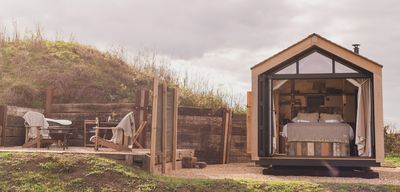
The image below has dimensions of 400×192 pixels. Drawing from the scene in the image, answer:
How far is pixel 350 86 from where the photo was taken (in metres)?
12.5

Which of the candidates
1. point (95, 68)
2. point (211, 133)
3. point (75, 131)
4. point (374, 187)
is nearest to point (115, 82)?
point (95, 68)

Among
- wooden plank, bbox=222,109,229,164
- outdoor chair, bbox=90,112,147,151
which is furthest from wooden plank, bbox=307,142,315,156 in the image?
outdoor chair, bbox=90,112,147,151

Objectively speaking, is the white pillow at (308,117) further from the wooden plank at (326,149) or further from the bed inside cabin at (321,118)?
the wooden plank at (326,149)

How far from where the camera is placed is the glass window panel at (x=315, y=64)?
1005cm

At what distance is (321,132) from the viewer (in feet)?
34.8

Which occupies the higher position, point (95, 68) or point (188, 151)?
point (95, 68)

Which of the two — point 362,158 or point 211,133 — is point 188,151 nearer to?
point 211,133

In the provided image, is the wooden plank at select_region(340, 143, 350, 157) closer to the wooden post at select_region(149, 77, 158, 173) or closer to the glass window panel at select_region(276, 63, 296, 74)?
the glass window panel at select_region(276, 63, 296, 74)

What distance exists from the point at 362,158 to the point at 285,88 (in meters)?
3.54

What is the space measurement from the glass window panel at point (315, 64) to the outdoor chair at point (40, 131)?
16.8 ft

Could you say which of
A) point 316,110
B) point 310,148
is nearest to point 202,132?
point 316,110

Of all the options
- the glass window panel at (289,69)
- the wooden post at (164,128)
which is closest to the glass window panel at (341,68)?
the glass window panel at (289,69)

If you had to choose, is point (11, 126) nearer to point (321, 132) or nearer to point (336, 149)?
point (321, 132)

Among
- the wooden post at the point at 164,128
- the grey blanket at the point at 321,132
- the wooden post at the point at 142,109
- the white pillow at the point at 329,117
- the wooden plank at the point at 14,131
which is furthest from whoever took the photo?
the wooden post at the point at 142,109
